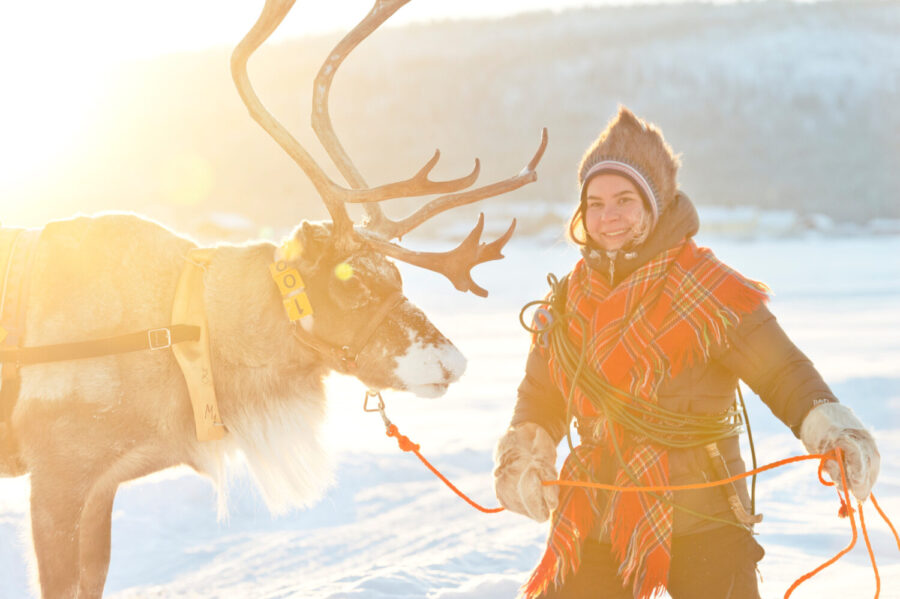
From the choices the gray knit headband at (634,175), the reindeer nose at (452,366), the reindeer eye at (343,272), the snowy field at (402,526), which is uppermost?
the gray knit headband at (634,175)

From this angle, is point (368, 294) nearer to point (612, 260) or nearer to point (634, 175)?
point (612, 260)

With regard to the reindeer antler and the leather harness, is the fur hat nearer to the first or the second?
the reindeer antler

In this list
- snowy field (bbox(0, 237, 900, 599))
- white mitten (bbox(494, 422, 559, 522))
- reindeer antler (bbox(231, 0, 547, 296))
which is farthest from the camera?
snowy field (bbox(0, 237, 900, 599))

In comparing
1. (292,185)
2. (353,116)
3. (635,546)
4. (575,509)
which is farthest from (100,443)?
(353,116)

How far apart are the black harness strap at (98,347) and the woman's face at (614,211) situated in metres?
1.50

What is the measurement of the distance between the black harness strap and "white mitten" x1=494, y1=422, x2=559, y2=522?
1256 mm

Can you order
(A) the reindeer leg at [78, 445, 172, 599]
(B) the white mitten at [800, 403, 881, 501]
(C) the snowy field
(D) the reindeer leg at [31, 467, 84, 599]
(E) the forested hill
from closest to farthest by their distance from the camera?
1. (B) the white mitten at [800, 403, 881, 501]
2. (D) the reindeer leg at [31, 467, 84, 599]
3. (A) the reindeer leg at [78, 445, 172, 599]
4. (C) the snowy field
5. (E) the forested hill

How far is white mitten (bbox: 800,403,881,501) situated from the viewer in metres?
2.02

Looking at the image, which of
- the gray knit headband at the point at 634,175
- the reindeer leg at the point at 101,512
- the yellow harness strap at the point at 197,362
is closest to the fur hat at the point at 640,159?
the gray knit headband at the point at 634,175

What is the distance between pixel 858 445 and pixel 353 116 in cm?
4243

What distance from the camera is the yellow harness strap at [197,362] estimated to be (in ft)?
10.0

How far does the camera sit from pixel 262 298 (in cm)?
323

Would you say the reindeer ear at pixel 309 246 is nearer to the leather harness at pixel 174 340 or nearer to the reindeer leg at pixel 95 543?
the leather harness at pixel 174 340

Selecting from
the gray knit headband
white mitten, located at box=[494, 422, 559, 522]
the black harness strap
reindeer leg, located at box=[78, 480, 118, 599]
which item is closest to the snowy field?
reindeer leg, located at box=[78, 480, 118, 599]
